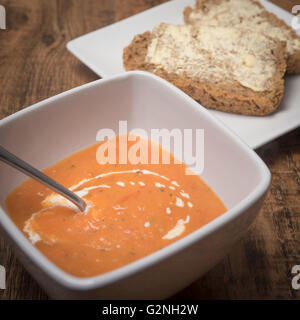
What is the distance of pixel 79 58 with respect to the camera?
212cm

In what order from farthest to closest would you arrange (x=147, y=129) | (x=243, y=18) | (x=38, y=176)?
(x=243, y=18), (x=147, y=129), (x=38, y=176)

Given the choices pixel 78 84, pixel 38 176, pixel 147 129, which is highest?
pixel 38 176

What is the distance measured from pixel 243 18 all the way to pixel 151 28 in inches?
17.6

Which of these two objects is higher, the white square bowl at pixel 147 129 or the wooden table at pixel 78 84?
the white square bowl at pixel 147 129

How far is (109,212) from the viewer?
134 centimetres

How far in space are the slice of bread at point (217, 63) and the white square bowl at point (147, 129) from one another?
17.3 inches

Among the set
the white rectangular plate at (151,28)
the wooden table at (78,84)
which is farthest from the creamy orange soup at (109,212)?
the white rectangular plate at (151,28)

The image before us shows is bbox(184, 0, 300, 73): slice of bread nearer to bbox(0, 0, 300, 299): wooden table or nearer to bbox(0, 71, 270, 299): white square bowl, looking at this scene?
bbox(0, 0, 300, 299): wooden table

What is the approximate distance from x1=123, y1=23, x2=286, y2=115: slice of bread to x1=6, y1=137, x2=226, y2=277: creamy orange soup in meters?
0.55

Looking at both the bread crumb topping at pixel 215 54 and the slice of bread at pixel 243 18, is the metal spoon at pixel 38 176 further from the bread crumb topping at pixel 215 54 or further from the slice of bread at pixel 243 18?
the slice of bread at pixel 243 18

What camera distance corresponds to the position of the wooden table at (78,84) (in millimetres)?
1428

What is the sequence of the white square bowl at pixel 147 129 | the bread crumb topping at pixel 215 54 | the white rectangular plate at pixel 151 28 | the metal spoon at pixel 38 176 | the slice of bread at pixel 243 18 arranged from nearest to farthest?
the white square bowl at pixel 147 129
the metal spoon at pixel 38 176
the white rectangular plate at pixel 151 28
the bread crumb topping at pixel 215 54
the slice of bread at pixel 243 18

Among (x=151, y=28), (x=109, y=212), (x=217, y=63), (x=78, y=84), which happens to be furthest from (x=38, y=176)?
(x=151, y=28)

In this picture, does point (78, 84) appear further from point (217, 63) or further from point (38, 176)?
point (38, 176)
